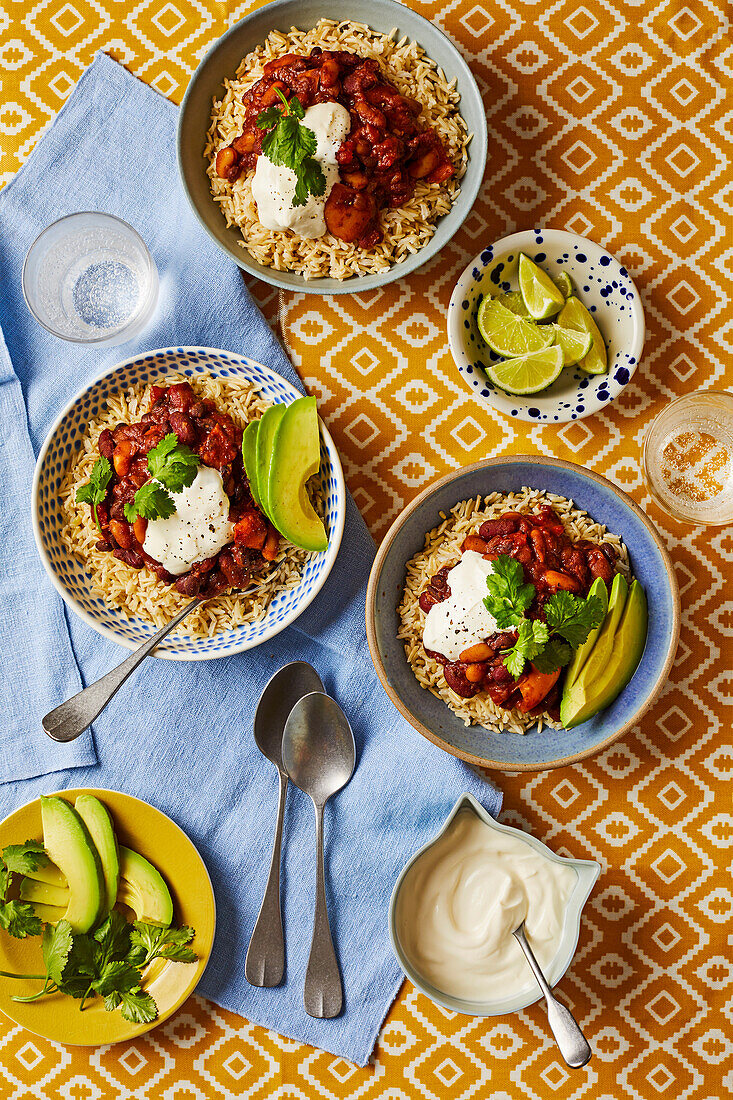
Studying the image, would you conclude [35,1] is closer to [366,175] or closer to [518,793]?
[366,175]

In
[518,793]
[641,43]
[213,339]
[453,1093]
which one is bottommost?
[453,1093]

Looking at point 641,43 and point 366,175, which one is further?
point 641,43

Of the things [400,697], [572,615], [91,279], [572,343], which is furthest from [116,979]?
[572,343]

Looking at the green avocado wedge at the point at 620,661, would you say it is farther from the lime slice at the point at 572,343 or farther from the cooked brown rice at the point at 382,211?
the cooked brown rice at the point at 382,211

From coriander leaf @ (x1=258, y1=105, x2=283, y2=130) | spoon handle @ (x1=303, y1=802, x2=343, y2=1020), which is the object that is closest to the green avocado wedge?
spoon handle @ (x1=303, y1=802, x2=343, y2=1020)

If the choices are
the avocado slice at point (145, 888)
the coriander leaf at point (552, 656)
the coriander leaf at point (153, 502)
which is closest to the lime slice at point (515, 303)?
the coriander leaf at point (552, 656)

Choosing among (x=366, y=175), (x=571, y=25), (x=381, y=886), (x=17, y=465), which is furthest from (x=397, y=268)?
(x=381, y=886)

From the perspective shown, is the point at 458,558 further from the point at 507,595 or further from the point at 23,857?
the point at 23,857
